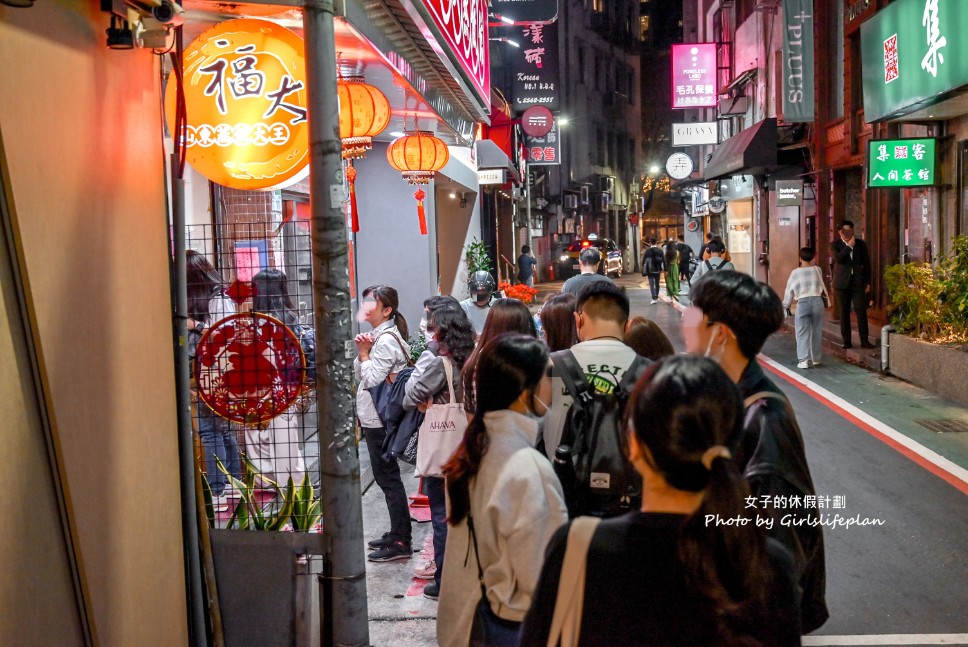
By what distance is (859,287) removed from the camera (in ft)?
51.5

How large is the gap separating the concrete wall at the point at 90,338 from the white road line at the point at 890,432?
7.00 m

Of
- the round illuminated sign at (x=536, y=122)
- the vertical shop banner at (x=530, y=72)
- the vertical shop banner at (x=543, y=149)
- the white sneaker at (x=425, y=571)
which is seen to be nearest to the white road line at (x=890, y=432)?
the white sneaker at (x=425, y=571)

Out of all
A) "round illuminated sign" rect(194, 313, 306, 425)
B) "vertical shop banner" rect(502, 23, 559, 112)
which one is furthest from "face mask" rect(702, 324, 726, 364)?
"vertical shop banner" rect(502, 23, 559, 112)

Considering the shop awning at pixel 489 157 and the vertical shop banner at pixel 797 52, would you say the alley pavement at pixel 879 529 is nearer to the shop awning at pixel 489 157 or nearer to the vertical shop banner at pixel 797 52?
the shop awning at pixel 489 157

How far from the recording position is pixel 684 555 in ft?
6.39

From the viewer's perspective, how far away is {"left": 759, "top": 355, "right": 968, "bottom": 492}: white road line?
27.8 feet

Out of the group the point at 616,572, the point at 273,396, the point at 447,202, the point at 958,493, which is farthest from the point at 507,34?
the point at 616,572

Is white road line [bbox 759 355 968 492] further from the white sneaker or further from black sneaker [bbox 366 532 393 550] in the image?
black sneaker [bbox 366 532 393 550]

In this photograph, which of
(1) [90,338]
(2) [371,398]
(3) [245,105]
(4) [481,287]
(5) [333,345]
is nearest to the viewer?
(1) [90,338]

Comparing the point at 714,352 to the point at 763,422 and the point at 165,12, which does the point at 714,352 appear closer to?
the point at 763,422

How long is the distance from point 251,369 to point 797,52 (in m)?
18.7

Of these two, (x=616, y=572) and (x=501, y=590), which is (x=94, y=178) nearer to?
(x=501, y=590)

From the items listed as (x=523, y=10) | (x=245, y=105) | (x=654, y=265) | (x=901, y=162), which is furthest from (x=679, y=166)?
(x=245, y=105)

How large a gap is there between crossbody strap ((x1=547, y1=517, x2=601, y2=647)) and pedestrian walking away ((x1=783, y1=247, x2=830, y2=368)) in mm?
13505
